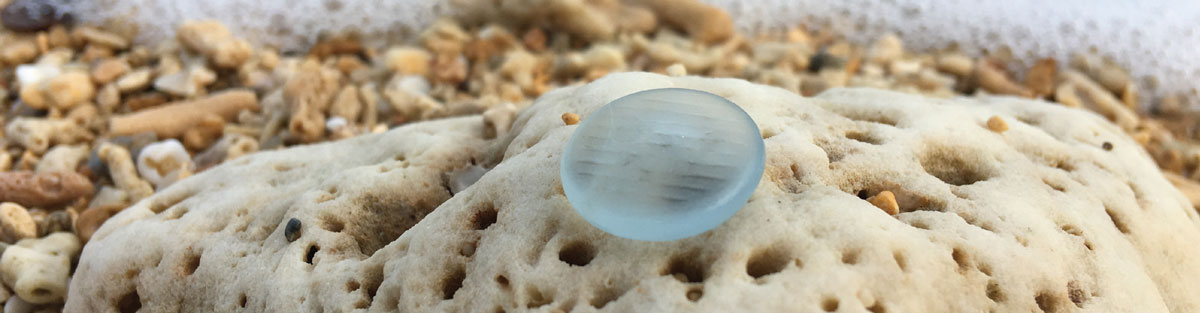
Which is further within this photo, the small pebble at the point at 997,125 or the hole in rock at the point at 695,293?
the small pebble at the point at 997,125

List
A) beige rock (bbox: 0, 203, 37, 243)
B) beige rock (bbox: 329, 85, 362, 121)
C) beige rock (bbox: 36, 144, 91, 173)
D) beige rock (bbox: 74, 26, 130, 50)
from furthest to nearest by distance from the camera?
beige rock (bbox: 74, 26, 130, 50) < beige rock (bbox: 329, 85, 362, 121) < beige rock (bbox: 36, 144, 91, 173) < beige rock (bbox: 0, 203, 37, 243)

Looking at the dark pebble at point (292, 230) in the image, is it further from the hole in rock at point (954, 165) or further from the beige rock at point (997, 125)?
the beige rock at point (997, 125)

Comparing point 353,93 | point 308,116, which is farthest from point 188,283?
point 353,93

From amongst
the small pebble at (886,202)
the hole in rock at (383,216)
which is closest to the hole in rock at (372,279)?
the hole in rock at (383,216)

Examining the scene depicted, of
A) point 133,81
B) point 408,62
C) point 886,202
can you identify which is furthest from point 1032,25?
point 133,81

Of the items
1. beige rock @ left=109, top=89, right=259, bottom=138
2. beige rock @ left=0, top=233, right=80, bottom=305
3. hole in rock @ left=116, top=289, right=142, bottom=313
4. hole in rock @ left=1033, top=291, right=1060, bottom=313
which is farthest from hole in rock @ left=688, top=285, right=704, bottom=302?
beige rock @ left=109, top=89, right=259, bottom=138

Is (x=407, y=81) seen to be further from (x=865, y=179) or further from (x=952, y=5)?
(x=952, y=5)

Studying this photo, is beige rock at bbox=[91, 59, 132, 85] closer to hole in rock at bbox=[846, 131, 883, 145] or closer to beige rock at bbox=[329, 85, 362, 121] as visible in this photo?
beige rock at bbox=[329, 85, 362, 121]
